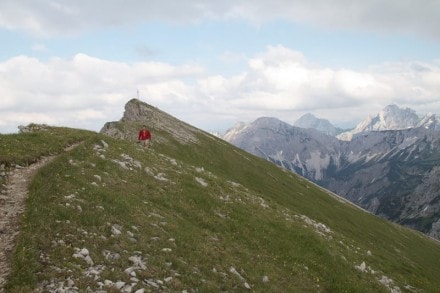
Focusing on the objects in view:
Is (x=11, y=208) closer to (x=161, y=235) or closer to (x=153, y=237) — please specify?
(x=153, y=237)

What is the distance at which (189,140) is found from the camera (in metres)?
79.3

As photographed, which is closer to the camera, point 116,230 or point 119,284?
point 119,284

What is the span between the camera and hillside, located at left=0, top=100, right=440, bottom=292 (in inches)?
693

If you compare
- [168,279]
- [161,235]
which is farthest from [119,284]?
[161,235]

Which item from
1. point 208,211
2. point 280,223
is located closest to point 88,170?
point 208,211

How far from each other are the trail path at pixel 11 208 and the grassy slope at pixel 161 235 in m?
0.53

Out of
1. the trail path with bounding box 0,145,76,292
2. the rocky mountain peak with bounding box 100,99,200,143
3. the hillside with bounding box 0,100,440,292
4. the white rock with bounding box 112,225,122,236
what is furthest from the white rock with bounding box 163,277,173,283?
the rocky mountain peak with bounding box 100,99,200,143

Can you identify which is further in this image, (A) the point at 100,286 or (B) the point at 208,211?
(B) the point at 208,211

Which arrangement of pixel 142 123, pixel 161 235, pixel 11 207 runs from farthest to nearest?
1. pixel 142 123
2. pixel 11 207
3. pixel 161 235

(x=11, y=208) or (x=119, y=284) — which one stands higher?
(x=11, y=208)

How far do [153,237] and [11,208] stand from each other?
7.93 metres

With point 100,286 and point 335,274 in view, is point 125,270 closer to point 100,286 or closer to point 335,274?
point 100,286

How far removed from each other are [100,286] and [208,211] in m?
14.2

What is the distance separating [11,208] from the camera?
22531mm
